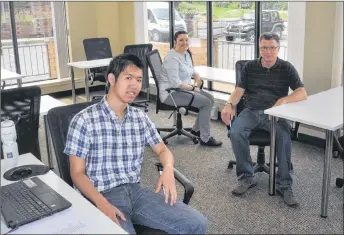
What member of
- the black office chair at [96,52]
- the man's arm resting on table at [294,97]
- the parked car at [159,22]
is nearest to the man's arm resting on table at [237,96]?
the man's arm resting on table at [294,97]

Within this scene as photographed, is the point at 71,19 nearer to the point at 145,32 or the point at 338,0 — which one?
the point at 145,32

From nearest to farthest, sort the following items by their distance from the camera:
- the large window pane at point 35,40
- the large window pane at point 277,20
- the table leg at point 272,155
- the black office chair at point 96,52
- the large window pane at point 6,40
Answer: the table leg at point 272,155 → the large window pane at point 277,20 → the black office chair at point 96,52 → the large window pane at point 6,40 → the large window pane at point 35,40

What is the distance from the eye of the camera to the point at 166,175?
1.65m

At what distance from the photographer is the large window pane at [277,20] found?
3775 millimetres

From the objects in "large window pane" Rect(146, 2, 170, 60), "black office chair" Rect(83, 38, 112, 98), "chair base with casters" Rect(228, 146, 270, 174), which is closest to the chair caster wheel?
"chair base with casters" Rect(228, 146, 270, 174)

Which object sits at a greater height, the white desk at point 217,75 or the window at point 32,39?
the window at point 32,39

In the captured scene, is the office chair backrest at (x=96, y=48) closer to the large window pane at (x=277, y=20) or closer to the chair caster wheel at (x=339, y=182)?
the large window pane at (x=277, y=20)

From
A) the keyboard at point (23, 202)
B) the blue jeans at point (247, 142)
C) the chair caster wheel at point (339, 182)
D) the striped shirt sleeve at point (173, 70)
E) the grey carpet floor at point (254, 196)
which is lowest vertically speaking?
the grey carpet floor at point (254, 196)

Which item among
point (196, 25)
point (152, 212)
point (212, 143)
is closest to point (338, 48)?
point (212, 143)

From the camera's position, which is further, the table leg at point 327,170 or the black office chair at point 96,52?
the black office chair at point 96,52

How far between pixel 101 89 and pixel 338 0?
3.67m

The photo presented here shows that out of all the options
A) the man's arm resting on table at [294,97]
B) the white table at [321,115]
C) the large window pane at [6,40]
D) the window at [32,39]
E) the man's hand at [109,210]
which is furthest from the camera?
the window at [32,39]

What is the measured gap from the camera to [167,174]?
5.44ft

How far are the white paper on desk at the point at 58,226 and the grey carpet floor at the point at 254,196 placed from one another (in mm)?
1277
